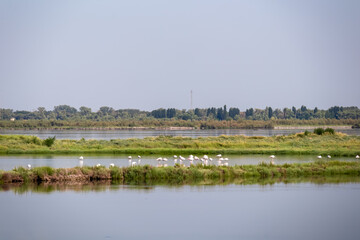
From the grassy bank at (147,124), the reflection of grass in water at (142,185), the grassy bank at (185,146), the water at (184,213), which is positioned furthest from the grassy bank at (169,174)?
the grassy bank at (147,124)

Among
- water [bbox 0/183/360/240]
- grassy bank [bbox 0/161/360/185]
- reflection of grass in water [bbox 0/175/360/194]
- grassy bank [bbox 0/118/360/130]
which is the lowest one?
water [bbox 0/183/360/240]

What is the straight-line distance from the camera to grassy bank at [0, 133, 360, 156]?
4306 centimetres

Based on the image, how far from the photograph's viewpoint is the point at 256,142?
49969 mm

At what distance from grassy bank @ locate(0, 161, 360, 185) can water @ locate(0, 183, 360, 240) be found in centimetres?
211

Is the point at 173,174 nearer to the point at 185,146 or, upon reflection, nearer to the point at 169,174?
the point at 169,174

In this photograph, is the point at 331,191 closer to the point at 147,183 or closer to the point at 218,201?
the point at 218,201

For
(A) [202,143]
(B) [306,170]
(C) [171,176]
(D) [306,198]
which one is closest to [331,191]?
(D) [306,198]

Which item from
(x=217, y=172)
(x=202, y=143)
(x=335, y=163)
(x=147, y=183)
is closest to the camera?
(x=147, y=183)

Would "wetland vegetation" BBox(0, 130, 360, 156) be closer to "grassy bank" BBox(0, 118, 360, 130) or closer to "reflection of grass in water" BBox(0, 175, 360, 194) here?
"reflection of grass in water" BBox(0, 175, 360, 194)

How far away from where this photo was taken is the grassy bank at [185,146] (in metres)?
43.1

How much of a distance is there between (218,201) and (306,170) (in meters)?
9.04

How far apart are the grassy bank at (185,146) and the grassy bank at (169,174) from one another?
45.3 ft

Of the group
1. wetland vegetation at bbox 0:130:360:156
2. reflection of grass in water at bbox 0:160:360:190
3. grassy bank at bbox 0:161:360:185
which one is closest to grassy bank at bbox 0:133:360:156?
wetland vegetation at bbox 0:130:360:156

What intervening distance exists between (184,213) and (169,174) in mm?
7516
